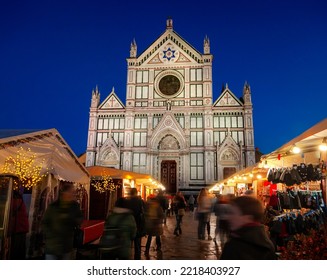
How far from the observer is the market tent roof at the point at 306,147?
575 centimetres

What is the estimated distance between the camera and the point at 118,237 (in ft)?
13.4

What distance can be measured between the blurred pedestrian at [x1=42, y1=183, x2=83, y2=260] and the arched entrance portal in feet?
85.1

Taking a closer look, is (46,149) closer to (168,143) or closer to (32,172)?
(32,172)

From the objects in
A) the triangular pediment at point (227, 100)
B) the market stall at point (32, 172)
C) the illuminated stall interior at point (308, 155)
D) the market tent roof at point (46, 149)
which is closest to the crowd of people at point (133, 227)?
the market stall at point (32, 172)

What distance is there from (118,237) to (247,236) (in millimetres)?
2346

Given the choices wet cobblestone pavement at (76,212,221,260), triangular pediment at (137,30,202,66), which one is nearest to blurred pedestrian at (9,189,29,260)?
wet cobblestone pavement at (76,212,221,260)

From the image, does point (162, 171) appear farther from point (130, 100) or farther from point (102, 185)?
point (102, 185)

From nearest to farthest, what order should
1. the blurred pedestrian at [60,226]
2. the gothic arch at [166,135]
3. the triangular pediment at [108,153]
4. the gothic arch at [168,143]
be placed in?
the blurred pedestrian at [60,226] < the triangular pediment at [108,153] < the gothic arch at [166,135] < the gothic arch at [168,143]

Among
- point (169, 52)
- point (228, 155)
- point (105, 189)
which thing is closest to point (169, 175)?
point (228, 155)

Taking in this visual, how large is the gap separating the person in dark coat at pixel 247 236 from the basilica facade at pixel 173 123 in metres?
26.3

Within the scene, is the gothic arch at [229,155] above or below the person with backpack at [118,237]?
above

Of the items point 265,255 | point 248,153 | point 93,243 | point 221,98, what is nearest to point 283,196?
point 93,243

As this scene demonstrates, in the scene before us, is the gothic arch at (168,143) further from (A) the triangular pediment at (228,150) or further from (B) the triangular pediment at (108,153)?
(B) the triangular pediment at (108,153)
